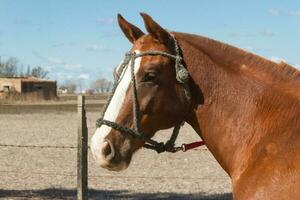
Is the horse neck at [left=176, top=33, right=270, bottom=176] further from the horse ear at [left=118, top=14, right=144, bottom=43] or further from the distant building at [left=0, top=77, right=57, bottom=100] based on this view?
the distant building at [left=0, top=77, right=57, bottom=100]

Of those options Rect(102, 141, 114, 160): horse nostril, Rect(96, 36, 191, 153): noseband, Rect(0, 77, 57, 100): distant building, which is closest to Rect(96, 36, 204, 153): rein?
Rect(96, 36, 191, 153): noseband

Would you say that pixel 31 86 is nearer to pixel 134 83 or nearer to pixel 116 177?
pixel 116 177

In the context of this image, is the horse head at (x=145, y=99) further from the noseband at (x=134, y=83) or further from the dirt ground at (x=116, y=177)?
the dirt ground at (x=116, y=177)

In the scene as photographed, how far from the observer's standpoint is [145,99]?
3.25 m

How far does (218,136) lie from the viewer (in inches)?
130

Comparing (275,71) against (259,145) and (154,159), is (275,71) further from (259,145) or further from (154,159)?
(154,159)

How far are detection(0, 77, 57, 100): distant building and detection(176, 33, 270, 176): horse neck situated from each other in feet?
223

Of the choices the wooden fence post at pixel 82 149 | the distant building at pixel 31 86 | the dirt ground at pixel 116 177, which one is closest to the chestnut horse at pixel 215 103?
the wooden fence post at pixel 82 149

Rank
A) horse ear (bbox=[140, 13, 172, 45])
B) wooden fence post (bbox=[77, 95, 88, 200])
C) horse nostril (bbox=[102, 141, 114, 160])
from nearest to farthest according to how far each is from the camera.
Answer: horse nostril (bbox=[102, 141, 114, 160]) < horse ear (bbox=[140, 13, 172, 45]) < wooden fence post (bbox=[77, 95, 88, 200])

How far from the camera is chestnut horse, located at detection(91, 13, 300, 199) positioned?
312cm

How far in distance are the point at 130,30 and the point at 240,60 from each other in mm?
764

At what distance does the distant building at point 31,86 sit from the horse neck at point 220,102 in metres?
68.0

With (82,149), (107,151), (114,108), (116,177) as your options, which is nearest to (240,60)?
(114,108)

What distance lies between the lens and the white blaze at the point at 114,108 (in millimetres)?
3146
